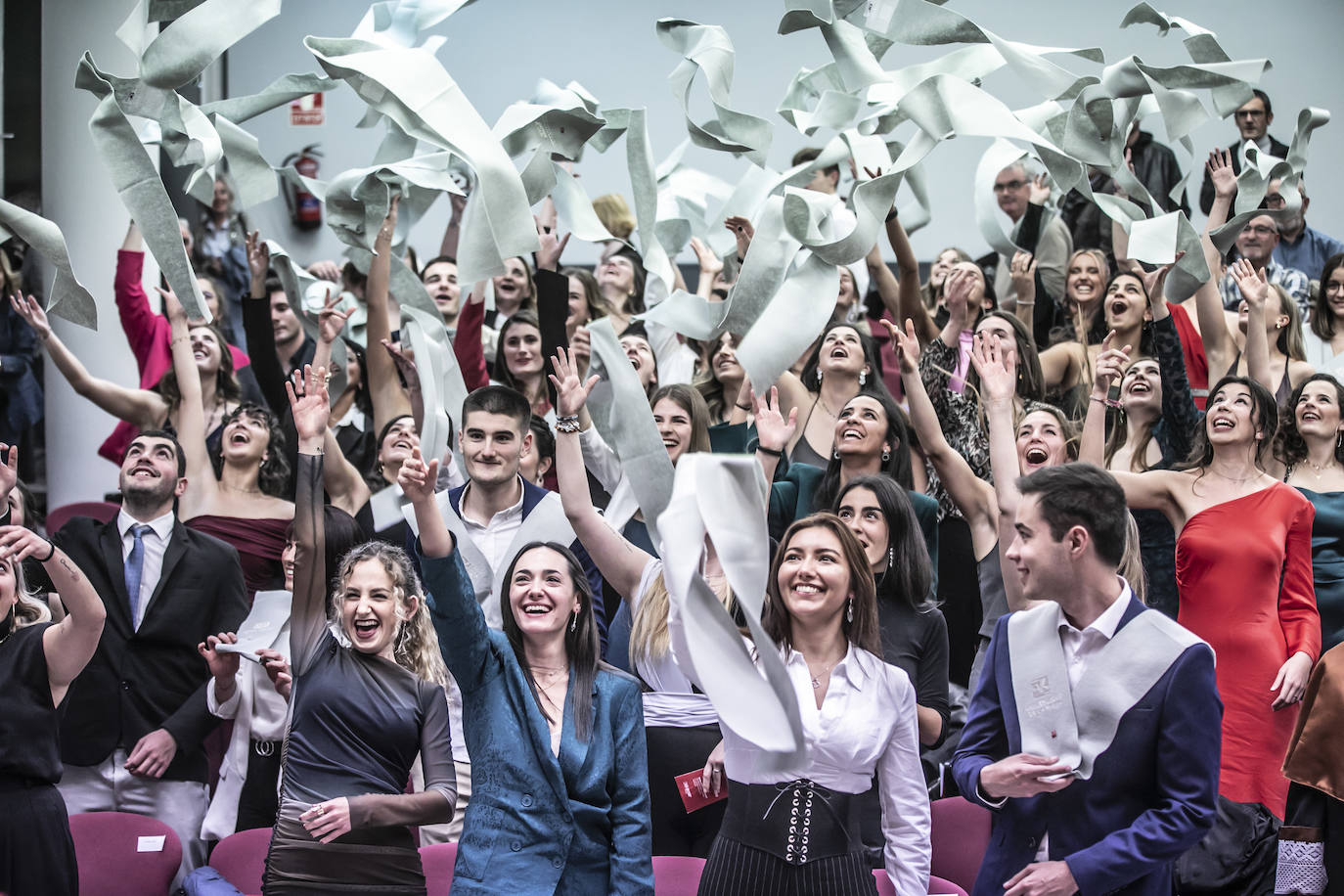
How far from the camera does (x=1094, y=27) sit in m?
8.79

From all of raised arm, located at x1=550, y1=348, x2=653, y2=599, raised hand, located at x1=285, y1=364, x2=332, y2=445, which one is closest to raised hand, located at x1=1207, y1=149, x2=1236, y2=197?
raised arm, located at x1=550, y1=348, x2=653, y2=599

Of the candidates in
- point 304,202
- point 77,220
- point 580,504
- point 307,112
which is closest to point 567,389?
point 580,504

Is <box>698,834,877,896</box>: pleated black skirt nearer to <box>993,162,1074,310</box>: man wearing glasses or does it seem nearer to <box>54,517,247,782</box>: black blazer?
<box>54,517,247,782</box>: black blazer

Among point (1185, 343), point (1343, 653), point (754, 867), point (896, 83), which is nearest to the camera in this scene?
point (896, 83)

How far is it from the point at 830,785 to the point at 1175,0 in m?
7.58

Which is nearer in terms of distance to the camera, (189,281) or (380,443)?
(189,281)

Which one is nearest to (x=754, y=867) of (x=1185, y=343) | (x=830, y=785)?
(x=830, y=785)

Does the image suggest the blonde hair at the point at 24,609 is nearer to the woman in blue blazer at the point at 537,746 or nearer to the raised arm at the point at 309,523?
the raised arm at the point at 309,523

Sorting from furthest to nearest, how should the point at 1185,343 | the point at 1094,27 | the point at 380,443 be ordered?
the point at 1094,27
the point at 1185,343
the point at 380,443

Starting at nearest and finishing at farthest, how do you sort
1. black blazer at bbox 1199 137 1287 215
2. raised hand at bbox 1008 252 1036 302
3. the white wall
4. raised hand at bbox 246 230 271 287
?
raised hand at bbox 246 230 271 287 < raised hand at bbox 1008 252 1036 302 < black blazer at bbox 1199 137 1287 215 < the white wall

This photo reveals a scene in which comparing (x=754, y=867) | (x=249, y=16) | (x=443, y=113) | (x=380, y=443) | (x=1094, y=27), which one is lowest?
(x=754, y=867)

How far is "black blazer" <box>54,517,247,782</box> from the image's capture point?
3889mm

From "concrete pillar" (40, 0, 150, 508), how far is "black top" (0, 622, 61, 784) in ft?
13.2

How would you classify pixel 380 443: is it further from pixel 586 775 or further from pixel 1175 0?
pixel 1175 0
